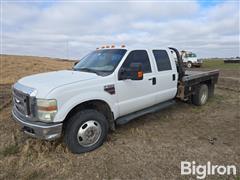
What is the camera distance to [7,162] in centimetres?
328

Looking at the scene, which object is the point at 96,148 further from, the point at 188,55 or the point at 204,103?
the point at 188,55

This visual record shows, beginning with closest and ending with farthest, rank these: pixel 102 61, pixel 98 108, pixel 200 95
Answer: pixel 98 108, pixel 102 61, pixel 200 95

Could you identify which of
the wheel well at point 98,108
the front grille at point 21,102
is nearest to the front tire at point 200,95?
the wheel well at point 98,108

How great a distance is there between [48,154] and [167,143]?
7.41 ft

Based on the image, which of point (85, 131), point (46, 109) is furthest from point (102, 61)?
point (46, 109)

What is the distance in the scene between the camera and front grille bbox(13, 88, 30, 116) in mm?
3195

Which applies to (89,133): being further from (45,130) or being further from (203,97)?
(203,97)

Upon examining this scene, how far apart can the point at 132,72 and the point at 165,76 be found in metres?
1.44

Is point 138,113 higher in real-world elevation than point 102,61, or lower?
lower

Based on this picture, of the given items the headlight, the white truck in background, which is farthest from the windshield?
the white truck in background

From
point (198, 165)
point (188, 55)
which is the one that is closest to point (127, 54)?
point (198, 165)

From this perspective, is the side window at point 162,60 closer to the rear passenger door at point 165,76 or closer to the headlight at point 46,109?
the rear passenger door at point 165,76

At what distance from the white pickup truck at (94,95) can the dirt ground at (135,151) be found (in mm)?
387

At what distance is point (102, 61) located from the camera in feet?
14.2
